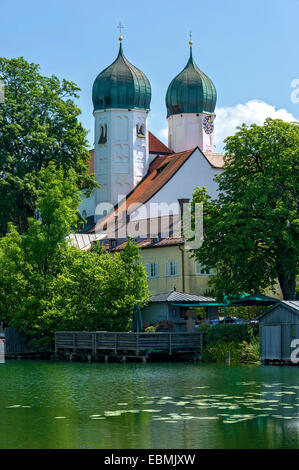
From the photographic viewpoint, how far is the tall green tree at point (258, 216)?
46.2 metres

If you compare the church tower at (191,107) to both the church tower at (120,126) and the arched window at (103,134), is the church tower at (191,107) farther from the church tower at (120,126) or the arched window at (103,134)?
the arched window at (103,134)

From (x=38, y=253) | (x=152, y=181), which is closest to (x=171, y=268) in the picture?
(x=38, y=253)

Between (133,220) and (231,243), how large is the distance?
27.5 metres

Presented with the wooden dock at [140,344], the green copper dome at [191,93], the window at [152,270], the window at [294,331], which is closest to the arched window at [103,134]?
the green copper dome at [191,93]

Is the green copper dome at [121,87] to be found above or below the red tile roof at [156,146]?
above

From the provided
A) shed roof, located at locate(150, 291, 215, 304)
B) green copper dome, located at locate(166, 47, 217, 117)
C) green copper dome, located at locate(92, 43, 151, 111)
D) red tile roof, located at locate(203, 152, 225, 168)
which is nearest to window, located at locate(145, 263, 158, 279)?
shed roof, located at locate(150, 291, 215, 304)

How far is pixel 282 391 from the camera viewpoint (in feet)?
105

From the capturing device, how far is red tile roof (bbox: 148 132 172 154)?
92.5 metres

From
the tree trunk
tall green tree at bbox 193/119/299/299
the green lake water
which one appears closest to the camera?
the green lake water

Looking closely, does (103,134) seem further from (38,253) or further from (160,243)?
(38,253)

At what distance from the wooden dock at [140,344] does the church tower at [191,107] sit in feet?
147

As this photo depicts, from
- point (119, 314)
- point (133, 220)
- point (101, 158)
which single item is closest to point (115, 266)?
point (119, 314)

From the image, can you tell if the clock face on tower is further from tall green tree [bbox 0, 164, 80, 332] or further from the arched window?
tall green tree [bbox 0, 164, 80, 332]

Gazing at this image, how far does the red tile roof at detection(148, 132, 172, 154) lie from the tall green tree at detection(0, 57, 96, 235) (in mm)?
23063
